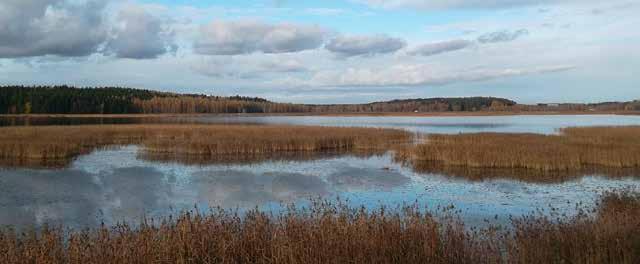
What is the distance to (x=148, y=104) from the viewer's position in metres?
124

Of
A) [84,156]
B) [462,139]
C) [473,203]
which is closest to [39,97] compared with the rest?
[84,156]

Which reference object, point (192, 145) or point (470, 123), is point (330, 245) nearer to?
point (192, 145)

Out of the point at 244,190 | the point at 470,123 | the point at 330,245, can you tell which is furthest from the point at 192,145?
the point at 470,123

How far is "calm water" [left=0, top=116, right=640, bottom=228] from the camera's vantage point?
1185 centimetres

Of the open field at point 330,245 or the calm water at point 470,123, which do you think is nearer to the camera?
the open field at point 330,245

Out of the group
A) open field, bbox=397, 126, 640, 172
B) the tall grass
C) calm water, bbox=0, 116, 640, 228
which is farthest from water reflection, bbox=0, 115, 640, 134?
the tall grass

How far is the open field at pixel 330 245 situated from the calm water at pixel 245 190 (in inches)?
115

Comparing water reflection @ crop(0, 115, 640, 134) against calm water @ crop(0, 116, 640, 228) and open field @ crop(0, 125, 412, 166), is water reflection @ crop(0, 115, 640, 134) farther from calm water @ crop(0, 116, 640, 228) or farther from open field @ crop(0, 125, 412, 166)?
calm water @ crop(0, 116, 640, 228)

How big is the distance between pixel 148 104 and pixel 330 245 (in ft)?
410

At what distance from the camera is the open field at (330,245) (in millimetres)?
6184

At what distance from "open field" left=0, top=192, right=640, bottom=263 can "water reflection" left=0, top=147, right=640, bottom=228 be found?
3591 millimetres

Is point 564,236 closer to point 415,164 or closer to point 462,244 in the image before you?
point 462,244

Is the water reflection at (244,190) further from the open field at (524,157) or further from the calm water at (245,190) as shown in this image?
the open field at (524,157)

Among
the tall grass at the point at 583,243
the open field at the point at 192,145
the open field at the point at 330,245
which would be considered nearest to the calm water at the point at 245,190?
the open field at the point at 330,245
